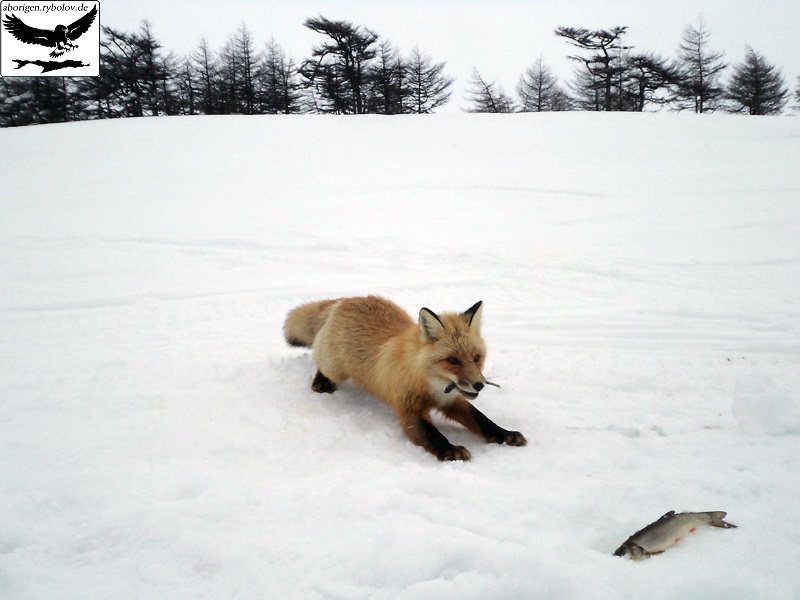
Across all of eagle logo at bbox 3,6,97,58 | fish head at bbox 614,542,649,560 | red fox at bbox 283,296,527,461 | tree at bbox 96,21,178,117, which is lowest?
fish head at bbox 614,542,649,560

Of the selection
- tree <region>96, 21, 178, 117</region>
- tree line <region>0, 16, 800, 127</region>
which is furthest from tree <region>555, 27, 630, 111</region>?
tree <region>96, 21, 178, 117</region>

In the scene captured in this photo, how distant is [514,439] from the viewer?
125 inches

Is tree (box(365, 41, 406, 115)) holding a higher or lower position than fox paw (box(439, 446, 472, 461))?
higher

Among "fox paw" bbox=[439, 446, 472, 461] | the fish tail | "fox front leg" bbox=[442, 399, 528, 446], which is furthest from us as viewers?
"fox front leg" bbox=[442, 399, 528, 446]

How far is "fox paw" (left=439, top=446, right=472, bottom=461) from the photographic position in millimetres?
2971

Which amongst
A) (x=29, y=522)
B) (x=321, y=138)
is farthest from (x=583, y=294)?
(x=321, y=138)

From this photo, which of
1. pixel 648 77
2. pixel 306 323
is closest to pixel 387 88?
pixel 648 77

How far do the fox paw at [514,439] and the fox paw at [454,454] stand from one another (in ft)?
1.11

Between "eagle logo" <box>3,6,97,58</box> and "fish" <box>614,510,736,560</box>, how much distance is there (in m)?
17.6

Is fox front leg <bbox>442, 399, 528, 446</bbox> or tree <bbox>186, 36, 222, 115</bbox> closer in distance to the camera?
fox front leg <bbox>442, 399, 528, 446</bbox>

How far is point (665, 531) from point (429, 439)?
1.47 meters

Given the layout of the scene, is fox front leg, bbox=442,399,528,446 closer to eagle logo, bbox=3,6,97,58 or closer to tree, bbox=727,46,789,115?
eagle logo, bbox=3,6,97,58

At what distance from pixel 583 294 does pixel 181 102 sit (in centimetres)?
3234

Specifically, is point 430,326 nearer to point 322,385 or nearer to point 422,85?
point 322,385
